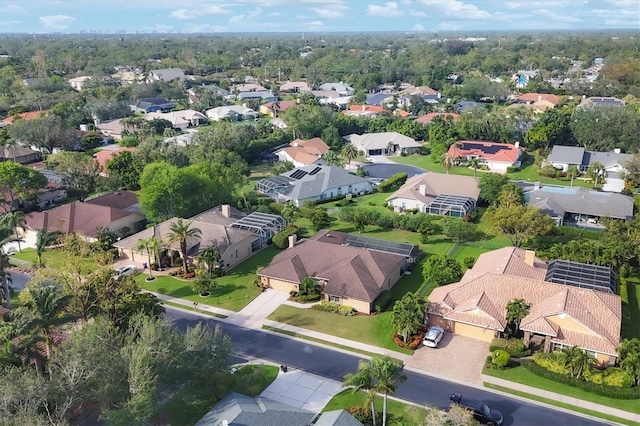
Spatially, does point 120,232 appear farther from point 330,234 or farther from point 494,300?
point 494,300

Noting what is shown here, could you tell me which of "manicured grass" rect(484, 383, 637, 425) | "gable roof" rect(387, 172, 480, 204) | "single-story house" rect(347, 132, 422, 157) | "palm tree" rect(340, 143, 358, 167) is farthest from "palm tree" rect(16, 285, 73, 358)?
"single-story house" rect(347, 132, 422, 157)

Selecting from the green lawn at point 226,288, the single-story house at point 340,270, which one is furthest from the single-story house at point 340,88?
the single-story house at point 340,270

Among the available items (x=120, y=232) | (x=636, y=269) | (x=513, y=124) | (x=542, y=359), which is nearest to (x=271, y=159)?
(x=120, y=232)

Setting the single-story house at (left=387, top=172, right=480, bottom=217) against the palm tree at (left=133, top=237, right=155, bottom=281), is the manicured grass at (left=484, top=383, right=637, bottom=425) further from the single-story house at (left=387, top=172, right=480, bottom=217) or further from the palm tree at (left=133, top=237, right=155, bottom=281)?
the single-story house at (left=387, top=172, right=480, bottom=217)

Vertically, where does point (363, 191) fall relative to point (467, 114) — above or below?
below

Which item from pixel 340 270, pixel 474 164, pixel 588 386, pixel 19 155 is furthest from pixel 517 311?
pixel 19 155

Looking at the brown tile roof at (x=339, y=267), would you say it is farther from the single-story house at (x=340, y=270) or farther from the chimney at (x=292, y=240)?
the chimney at (x=292, y=240)

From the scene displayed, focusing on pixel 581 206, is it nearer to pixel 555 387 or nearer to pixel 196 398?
pixel 555 387
